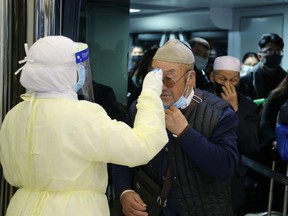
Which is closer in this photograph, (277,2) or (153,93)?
(153,93)

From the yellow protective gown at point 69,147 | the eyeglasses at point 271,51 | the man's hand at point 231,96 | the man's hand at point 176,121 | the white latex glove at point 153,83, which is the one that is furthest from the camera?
the eyeglasses at point 271,51

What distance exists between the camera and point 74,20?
2.74 meters

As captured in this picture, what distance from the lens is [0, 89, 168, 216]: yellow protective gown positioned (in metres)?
1.62

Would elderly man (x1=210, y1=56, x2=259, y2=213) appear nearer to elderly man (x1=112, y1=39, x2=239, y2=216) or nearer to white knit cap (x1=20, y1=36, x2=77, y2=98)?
elderly man (x1=112, y1=39, x2=239, y2=216)

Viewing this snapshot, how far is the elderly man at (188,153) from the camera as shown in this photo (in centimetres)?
198

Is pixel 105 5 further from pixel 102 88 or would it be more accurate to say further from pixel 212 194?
pixel 212 194

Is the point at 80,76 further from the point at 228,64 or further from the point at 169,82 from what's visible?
the point at 228,64

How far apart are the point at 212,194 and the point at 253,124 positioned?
2.53 ft

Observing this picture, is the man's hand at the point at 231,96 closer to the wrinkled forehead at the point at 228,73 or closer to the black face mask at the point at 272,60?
the wrinkled forehead at the point at 228,73

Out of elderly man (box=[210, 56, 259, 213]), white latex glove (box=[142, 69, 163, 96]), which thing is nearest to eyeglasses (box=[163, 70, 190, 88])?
white latex glove (box=[142, 69, 163, 96])

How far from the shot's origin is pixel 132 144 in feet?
5.30

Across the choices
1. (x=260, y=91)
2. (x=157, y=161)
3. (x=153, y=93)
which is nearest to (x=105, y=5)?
(x=157, y=161)

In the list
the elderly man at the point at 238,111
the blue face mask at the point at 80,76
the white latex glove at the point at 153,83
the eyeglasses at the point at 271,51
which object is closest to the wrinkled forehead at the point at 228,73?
the elderly man at the point at 238,111

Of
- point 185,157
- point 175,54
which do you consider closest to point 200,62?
point 175,54
